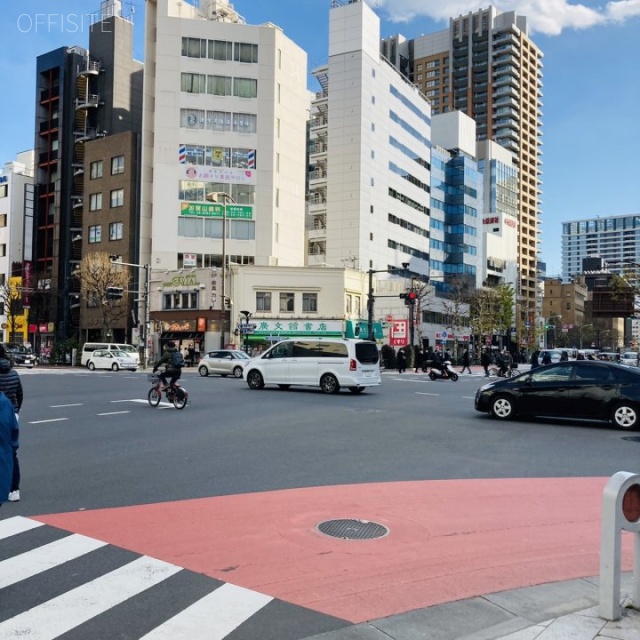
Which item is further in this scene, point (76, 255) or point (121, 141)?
point (76, 255)

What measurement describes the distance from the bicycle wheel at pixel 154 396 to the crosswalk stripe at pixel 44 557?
1170cm

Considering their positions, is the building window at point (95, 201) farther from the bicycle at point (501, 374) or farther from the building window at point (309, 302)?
the bicycle at point (501, 374)

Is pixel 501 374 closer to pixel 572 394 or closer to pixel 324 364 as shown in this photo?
pixel 324 364

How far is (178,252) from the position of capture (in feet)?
188

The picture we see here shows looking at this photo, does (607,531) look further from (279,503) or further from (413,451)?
(413,451)

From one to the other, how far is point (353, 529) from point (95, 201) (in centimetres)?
A: 6405

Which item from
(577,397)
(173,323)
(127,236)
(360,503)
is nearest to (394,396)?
(577,397)

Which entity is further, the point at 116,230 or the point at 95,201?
the point at 95,201

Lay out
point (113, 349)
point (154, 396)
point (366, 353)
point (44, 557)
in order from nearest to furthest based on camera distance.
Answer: point (44, 557) → point (154, 396) → point (366, 353) → point (113, 349)

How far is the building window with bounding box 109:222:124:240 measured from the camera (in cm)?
6092

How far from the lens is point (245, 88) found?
58.9 m

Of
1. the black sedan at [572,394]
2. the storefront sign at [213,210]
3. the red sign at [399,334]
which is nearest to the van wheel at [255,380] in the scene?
the black sedan at [572,394]

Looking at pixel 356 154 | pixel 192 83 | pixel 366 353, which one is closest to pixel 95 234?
pixel 192 83

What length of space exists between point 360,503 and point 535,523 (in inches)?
71.6
